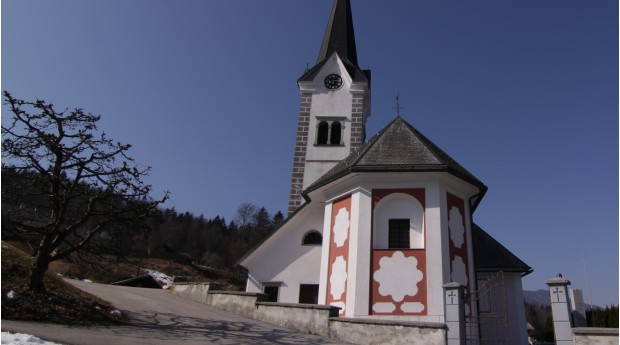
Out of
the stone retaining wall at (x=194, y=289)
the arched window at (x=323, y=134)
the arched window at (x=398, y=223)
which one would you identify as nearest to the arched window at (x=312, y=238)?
the stone retaining wall at (x=194, y=289)

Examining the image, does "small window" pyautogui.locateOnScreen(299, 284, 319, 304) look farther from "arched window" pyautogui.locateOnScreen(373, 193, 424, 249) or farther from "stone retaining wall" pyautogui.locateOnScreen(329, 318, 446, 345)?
"stone retaining wall" pyautogui.locateOnScreen(329, 318, 446, 345)

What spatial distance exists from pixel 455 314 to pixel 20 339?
318 inches

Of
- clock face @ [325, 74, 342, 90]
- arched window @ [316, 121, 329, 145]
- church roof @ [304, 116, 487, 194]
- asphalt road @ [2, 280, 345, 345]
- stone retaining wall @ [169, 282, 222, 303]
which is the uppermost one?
clock face @ [325, 74, 342, 90]

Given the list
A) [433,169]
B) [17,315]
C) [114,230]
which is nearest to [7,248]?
[114,230]

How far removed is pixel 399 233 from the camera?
572 inches

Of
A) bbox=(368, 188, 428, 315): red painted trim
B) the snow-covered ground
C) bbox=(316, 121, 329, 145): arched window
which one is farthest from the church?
the snow-covered ground

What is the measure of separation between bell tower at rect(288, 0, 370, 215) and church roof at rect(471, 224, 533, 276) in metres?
7.85

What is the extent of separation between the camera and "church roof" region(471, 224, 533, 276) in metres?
17.5

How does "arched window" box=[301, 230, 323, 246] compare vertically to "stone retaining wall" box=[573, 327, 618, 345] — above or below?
above

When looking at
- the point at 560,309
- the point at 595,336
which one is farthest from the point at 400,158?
the point at 595,336

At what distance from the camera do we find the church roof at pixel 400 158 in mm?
14570

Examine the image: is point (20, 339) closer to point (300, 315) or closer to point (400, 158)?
point (300, 315)

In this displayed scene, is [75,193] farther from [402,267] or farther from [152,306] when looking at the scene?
[402,267]

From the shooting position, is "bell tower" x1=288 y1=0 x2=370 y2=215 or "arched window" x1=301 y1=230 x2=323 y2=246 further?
"bell tower" x1=288 y1=0 x2=370 y2=215
